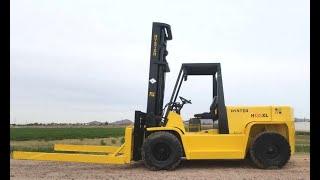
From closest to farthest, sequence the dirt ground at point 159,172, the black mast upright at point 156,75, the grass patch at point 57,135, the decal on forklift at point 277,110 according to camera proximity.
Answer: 1. the dirt ground at point 159,172
2. the decal on forklift at point 277,110
3. the black mast upright at point 156,75
4. the grass patch at point 57,135

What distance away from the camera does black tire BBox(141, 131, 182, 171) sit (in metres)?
10.9

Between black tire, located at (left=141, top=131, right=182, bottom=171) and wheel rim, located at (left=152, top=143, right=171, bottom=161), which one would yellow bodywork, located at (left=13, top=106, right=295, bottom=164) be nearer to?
black tire, located at (left=141, top=131, right=182, bottom=171)

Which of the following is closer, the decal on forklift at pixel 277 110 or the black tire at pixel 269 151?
the black tire at pixel 269 151

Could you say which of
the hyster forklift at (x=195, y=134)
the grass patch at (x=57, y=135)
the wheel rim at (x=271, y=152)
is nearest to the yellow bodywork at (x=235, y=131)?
the hyster forklift at (x=195, y=134)

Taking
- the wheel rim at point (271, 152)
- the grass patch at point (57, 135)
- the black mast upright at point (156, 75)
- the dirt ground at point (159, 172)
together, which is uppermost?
the black mast upright at point (156, 75)

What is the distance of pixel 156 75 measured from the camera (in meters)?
11.8

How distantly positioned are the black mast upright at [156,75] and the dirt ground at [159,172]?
1375 mm

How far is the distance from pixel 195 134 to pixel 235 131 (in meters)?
0.97

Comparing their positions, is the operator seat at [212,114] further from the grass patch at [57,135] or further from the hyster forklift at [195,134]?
the grass patch at [57,135]

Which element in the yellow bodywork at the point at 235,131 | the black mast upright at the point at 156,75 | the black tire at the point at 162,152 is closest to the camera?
the black tire at the point at 162,152

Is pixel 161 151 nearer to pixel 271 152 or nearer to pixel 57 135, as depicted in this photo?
pixel 271 152

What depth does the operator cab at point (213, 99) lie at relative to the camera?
11.3 meters
